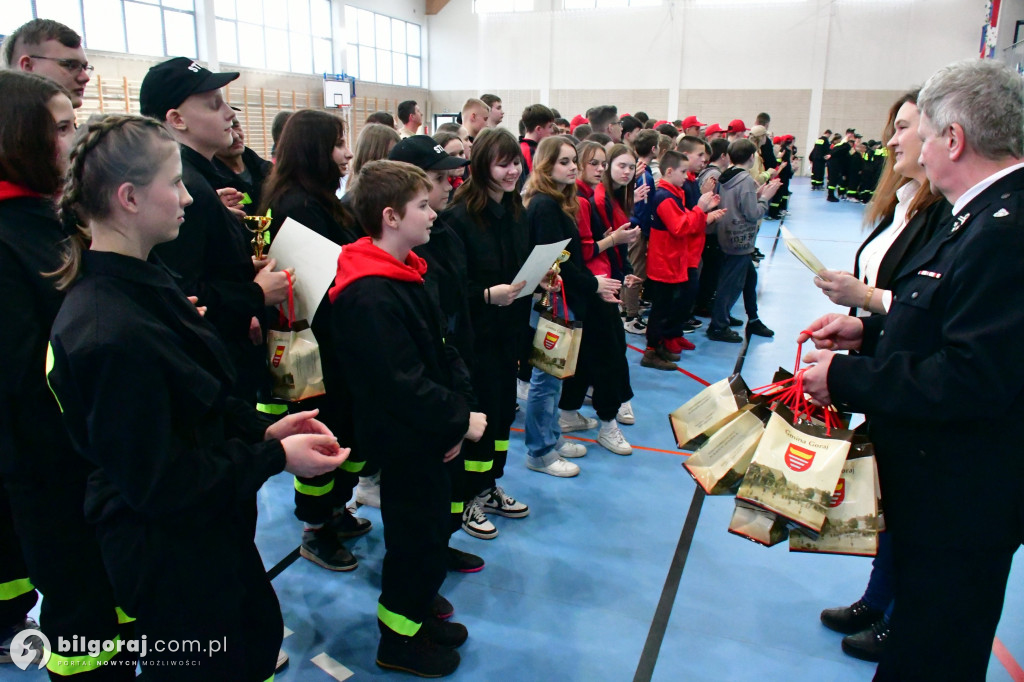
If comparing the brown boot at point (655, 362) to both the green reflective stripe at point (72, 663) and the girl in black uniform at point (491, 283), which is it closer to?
the girl in black uniform at point (491, 283)

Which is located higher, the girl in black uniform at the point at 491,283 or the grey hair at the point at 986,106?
the grey hair at the point at 986,106

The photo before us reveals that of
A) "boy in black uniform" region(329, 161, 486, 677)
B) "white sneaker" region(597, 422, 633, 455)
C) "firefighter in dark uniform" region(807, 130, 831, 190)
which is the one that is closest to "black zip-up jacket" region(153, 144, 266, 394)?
"boy in black uniform" region(329, 161, 486, 677)

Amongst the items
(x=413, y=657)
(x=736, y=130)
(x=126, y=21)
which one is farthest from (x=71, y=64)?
(x=126, y=21)

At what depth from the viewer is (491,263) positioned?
322 centimetres

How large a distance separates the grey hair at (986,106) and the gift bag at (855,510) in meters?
0.81

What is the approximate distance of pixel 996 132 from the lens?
1566 mm

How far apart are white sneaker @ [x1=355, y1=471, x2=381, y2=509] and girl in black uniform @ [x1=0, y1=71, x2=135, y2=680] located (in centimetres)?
176

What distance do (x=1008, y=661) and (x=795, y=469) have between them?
1570 mm

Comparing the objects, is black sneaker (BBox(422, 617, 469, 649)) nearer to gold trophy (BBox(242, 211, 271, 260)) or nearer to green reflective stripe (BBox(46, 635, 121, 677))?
green reflective stripe (BBox(46, 635, 121, 677))

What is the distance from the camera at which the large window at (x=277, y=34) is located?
18141mm

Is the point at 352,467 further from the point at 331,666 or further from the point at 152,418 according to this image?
the point at 152,418

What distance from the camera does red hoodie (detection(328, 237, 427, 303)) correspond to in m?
2.15

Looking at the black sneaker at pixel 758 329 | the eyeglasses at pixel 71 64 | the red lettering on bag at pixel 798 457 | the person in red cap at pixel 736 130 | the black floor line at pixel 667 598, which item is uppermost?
the person in red cap at pixel 736 130

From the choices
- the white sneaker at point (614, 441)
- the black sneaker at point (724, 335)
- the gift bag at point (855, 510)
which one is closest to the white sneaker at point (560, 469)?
the white sneaker at point (614, 441)
